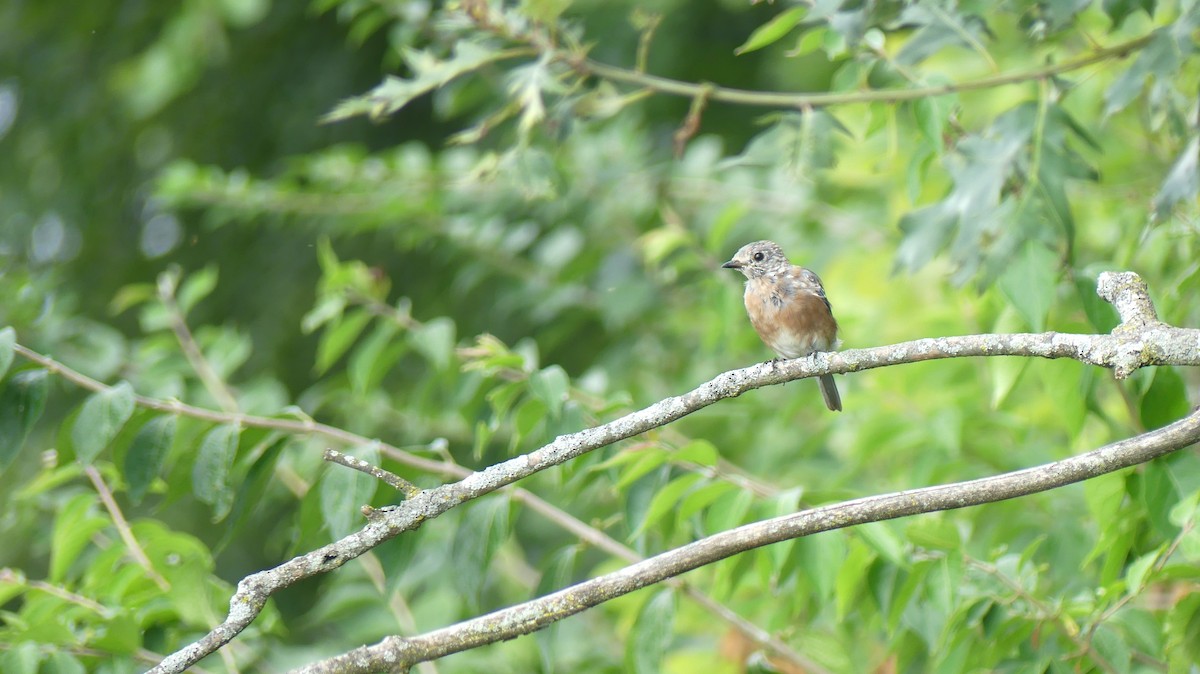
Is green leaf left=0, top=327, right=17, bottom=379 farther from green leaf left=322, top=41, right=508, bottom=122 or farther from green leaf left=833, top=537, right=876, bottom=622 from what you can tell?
green leaf left=833, top=537, right=876, bottom=622

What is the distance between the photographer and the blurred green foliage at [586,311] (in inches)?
126

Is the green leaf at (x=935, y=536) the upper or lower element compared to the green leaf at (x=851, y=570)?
upper

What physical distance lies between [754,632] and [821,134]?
5.53 feet

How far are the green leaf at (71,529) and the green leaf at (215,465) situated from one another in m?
0.40

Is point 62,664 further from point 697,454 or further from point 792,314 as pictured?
point 792,314

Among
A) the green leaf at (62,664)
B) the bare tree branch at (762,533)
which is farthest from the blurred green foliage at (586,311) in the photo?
the bare tree branch at (762,533)

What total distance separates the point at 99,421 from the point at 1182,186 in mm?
3165

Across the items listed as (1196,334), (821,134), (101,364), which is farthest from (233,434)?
(1196,334)

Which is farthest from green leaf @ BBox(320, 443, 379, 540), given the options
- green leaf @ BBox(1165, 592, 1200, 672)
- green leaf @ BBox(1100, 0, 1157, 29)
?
green leaf @ BBox(1100, 0, 1157, 29)

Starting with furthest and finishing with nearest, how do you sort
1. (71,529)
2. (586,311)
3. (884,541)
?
(586,311), (71,529), (884,541)

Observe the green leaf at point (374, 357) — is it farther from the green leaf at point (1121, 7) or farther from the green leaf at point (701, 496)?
the green leaf at point (1121, 7)

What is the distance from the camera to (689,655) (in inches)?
185

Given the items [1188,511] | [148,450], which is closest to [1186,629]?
[1188,511]

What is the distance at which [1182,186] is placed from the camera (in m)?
3.24
